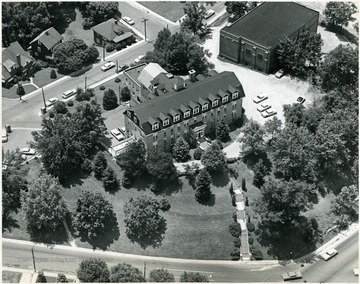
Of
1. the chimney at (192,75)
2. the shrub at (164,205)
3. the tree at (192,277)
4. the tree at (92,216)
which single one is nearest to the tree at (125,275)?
the tree at (192,277)

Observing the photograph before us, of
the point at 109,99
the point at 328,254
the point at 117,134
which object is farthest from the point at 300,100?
the point at 109,99

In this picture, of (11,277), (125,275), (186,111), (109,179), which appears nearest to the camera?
(125,275)

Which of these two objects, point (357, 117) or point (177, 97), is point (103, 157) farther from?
point (357, 117)

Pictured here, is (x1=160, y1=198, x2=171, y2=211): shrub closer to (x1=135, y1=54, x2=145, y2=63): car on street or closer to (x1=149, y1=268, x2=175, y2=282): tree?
(x1=149, y1=268, x2=175, y2=282): tree

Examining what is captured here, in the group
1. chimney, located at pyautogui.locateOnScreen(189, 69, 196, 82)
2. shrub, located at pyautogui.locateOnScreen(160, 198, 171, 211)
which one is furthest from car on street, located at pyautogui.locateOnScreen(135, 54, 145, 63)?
shrub, located at pyautogui.locateOnScreen(160, 198, 171, 211)

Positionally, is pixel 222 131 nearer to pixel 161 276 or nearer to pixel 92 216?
pixel 92 216

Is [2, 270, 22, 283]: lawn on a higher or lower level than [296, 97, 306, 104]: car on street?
Answer: lower
